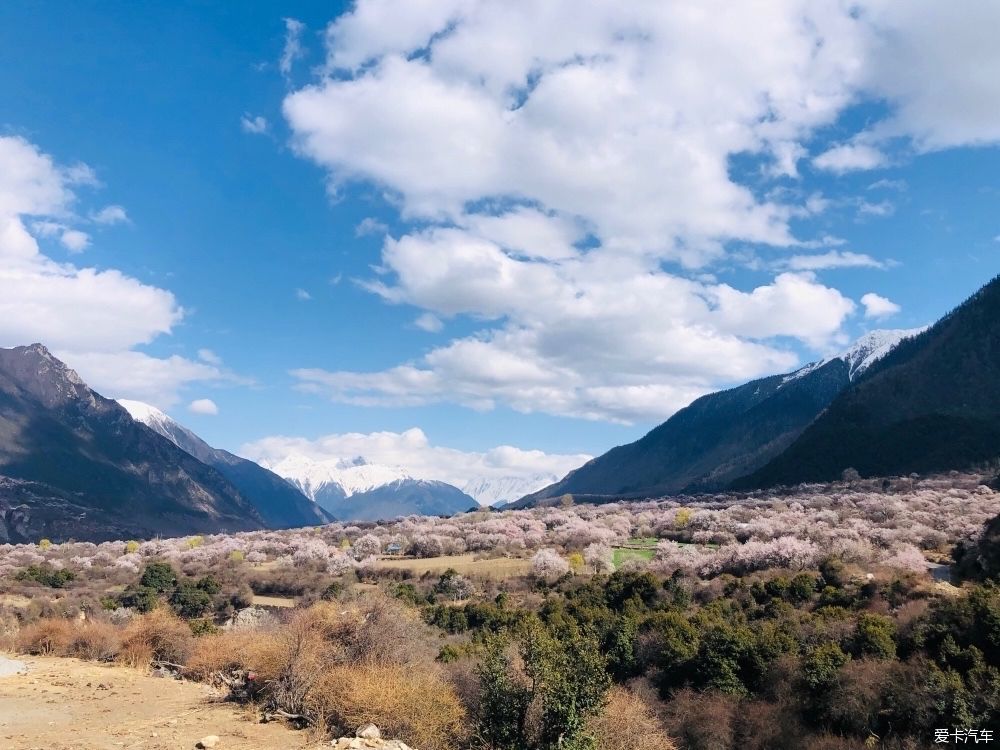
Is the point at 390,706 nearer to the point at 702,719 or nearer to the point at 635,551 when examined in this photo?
the point at 702,719

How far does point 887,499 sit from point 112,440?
207 meters

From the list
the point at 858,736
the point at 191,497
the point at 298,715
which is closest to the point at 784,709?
the point at 858,736

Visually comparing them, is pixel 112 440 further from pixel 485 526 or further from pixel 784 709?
pixel 784 709

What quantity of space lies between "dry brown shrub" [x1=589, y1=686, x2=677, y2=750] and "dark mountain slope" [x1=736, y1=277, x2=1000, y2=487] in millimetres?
99354

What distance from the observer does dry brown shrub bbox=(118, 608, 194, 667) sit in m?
20.5

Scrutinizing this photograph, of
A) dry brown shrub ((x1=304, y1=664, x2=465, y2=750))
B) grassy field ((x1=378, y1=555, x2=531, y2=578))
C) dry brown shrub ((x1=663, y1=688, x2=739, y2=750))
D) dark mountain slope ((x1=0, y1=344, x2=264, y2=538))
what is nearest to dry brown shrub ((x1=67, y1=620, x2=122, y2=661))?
dry brown shrub ((x1=304, y1=664, x2=465, y2=750))

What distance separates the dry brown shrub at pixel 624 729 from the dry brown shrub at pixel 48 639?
18.7 m

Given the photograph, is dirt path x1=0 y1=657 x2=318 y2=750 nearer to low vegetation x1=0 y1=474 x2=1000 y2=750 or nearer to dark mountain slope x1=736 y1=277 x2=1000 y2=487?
low vegetation x1=0 y1=474 x2=1000 y2=750

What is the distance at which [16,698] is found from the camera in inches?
587

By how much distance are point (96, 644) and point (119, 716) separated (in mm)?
9125

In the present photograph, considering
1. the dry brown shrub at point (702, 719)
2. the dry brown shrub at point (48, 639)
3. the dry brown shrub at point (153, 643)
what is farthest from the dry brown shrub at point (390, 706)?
the dry brown shrub at point (48, 639)

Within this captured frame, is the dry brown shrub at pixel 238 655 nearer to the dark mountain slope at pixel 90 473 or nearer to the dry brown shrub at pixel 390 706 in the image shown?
the dry brown shrub at pixel 390 706

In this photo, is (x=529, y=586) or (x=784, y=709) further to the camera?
(x=529, y=586)

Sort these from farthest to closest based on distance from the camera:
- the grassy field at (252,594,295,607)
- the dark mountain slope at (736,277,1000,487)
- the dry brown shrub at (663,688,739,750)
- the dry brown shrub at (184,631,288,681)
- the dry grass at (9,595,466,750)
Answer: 1. the dark mountain slope at (736,277,1000,487)
2. the grassy field at (252,594,295,607)
3. the dry brown shrub at (663,688,739,750)
4. the dry brown shrub at (184,631,288,681)
5. the dry grass at (9,595,466,750)
